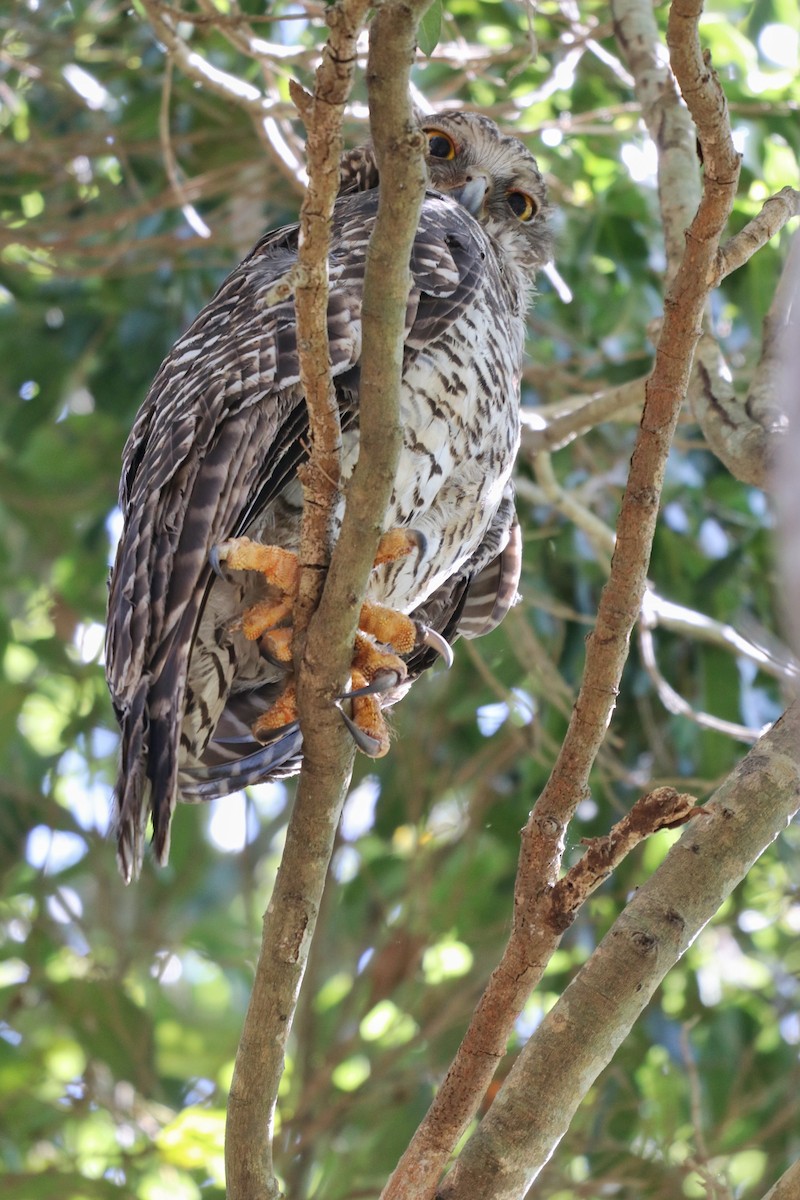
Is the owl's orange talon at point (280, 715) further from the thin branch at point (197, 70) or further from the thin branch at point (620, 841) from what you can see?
the thin branch at point (197, 70)

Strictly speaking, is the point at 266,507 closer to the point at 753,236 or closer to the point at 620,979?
the point at 753,236

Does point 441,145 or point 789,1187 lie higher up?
point 441,145

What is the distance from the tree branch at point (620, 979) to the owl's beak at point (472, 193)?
6.22 ft

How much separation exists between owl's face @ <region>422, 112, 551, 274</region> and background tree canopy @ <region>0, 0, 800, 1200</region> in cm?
20

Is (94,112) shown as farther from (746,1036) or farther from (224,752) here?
(746,1036)

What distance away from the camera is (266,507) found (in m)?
2.64

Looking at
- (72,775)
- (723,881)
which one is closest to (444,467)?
(723,881)

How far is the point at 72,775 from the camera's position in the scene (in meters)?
5.76

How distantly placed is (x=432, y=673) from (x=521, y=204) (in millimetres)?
1705

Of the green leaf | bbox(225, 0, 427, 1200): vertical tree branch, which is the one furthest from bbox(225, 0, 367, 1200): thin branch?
the green leaf

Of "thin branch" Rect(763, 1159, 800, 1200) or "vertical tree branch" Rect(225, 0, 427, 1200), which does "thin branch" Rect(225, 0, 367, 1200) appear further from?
"thin branch" Rect(763, 1159, 800, 1200)

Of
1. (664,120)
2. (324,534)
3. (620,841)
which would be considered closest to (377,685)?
(324,534)

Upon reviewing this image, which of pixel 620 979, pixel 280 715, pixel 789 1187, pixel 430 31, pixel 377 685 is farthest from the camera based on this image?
pixel 280 715

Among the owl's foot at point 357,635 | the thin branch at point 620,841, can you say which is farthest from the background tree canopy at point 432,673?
the thin branch at point 620,841
